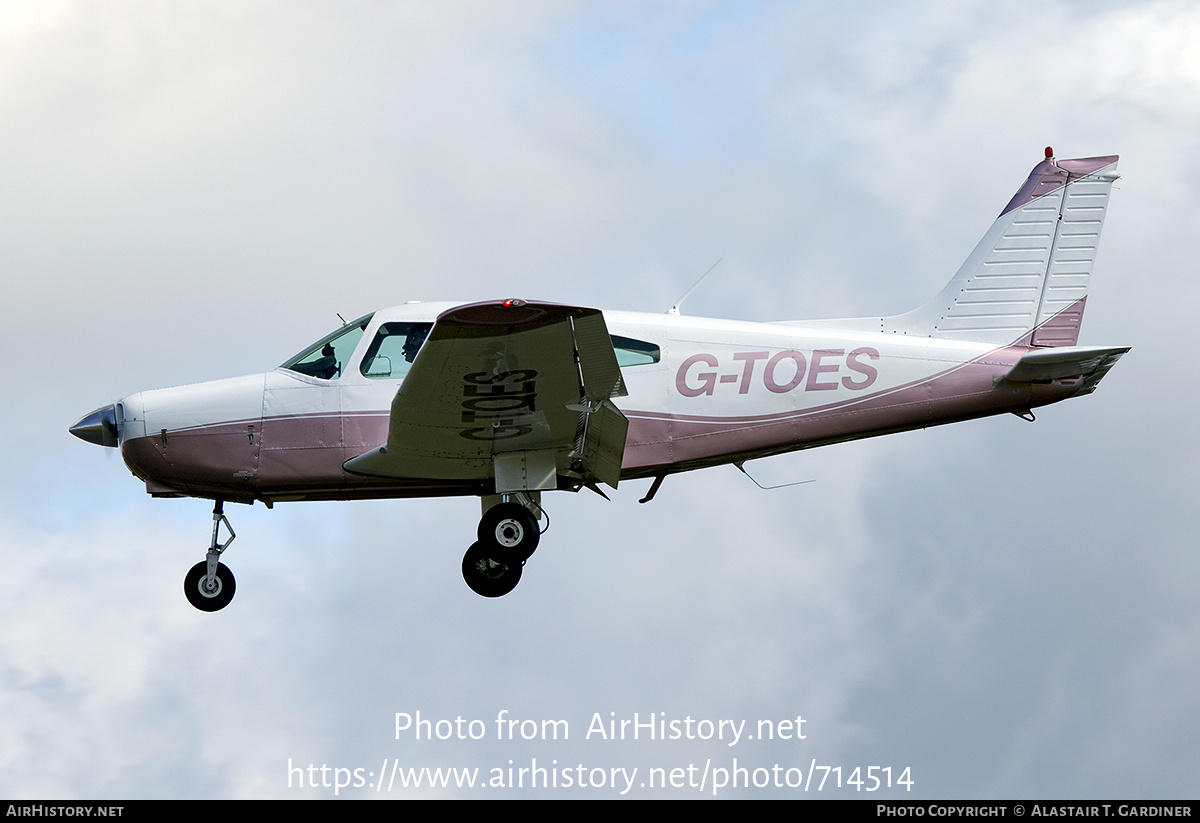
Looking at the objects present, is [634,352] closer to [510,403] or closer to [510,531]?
[510,403]

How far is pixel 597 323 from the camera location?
969 centimetres

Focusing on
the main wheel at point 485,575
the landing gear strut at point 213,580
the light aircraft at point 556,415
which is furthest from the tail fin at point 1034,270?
the landing gear strut at point 213,580

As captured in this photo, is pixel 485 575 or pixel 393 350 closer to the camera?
pixel 393 350

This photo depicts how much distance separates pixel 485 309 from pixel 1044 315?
A: 6.51 m

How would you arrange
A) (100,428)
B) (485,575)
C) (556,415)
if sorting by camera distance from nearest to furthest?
(556,415), (100,428), (485,575)

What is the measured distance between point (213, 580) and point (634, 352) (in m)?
4.64

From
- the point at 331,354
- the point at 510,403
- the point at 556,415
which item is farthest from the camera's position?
the point at 331,354

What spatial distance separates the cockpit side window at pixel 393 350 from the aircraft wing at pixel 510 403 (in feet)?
2.69

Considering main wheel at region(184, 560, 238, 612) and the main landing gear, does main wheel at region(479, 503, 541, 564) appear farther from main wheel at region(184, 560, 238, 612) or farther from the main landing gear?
main wheel at region(184, 560, 238, 612)

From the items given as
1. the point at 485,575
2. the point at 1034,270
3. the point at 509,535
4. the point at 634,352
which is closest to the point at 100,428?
the point at 485,575

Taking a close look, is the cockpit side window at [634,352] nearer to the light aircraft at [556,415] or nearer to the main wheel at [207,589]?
the light aircraft at [556,415]

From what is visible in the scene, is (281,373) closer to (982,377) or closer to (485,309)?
(485,309)

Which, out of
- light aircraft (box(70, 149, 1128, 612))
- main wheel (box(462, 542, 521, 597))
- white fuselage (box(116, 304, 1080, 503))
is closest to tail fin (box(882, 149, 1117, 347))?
light aircraft (box(70, 149, 1128, 612))

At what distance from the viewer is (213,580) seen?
40.6ft
